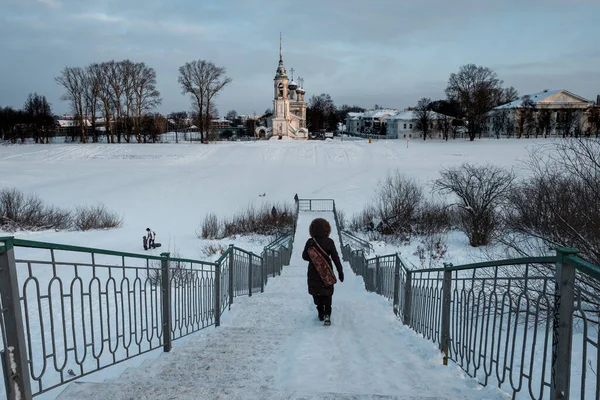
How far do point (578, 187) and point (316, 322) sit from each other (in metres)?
10.3

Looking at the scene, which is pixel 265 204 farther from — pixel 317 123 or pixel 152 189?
pixel 317 123

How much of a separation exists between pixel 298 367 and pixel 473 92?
68.3m

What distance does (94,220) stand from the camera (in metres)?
27.7

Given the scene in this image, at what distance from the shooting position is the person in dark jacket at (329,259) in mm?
6184

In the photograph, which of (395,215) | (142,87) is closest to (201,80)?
(142,87)

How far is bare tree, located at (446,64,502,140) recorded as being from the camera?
2506 inches

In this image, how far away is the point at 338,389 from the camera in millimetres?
3729


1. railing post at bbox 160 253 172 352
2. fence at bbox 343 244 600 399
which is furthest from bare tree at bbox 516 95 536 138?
railing post at bbox 160 253 172 352

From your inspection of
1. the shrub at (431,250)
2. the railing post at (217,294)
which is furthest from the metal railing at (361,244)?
the railing post at (217,294)

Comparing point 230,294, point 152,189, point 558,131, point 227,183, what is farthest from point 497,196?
point 558,131

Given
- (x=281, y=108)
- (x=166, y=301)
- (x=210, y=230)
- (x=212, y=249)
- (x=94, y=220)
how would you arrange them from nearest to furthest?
(x=166, y=301) < (x=212, y=249) < (x=210, y=230) < (x=94, y=220) < (x=281, y=108)

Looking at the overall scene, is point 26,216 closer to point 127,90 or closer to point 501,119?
point 127,90

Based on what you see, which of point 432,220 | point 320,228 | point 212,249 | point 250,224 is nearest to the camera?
point 320,228

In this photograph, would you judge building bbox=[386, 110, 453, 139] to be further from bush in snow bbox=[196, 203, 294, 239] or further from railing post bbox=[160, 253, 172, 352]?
railing post bbox=[160, 253, 172, 352]
